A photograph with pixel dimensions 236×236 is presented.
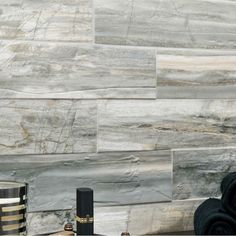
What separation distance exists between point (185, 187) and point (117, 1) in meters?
0.58

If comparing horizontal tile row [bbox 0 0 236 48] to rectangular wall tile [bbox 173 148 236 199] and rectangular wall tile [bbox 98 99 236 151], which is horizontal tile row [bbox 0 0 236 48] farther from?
rectangular wall tile [bbox 173 148 236 199]

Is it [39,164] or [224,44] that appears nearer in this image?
[39,164]

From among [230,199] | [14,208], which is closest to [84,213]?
[14,208]

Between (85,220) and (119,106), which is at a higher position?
(119,106)

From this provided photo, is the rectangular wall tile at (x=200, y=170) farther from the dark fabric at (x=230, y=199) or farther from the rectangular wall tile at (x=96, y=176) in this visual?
the dark fabric at (x=230, y=199)

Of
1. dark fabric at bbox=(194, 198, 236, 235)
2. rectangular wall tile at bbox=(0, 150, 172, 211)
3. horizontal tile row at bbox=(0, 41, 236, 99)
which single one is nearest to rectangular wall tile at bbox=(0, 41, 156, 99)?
horizontal tile row at bbox=(0, 41, 236, 99)

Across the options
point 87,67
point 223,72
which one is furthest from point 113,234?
point 223,72

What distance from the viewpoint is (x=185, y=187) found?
1438 millimetres

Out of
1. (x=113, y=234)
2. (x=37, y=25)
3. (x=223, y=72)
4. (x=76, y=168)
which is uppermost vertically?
(x=37, y=25)

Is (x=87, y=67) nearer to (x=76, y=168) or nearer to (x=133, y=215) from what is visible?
(x=76, y=168)

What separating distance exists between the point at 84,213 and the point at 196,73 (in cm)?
57

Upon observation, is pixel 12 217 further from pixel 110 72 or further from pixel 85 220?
pixel 110 72

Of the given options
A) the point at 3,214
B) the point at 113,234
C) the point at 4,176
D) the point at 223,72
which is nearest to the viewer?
the point at 3,214

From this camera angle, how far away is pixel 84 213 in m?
1.16
